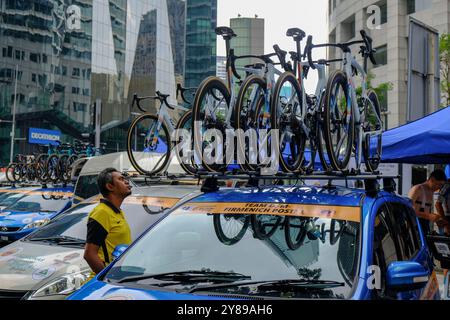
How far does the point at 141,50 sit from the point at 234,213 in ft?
258

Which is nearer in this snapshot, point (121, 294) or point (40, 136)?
point (121, 294)

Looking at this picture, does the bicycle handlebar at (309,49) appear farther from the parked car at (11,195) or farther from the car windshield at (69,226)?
the parked car at (11,195)

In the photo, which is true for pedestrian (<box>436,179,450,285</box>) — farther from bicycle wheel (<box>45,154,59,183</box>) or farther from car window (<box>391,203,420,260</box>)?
bicycle wheel (<box>45,154,59,183</box>)

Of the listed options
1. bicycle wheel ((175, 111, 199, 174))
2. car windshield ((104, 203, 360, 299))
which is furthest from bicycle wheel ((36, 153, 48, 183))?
car windshield ((104, 203, 360, 299))

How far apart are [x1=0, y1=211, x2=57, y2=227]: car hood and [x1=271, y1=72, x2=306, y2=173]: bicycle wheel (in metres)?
7.27

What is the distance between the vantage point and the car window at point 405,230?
4293 millimetres

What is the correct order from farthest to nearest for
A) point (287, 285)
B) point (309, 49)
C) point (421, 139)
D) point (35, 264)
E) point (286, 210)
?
point (421, 139) → point (309, 49) → point (35, 264) → point (286, 210) → point (287, 285)

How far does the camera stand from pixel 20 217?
475 inches

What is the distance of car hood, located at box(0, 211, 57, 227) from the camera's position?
11828 mm

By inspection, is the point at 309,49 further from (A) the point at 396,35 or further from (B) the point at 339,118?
(A) the point at 396,35

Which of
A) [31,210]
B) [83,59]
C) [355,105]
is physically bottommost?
[31,210]

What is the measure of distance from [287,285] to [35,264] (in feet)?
11.6

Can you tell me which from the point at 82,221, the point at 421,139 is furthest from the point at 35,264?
the point at 421,139

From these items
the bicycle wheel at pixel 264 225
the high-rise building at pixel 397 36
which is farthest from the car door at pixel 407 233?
the high-rise building at pixel 397 36
